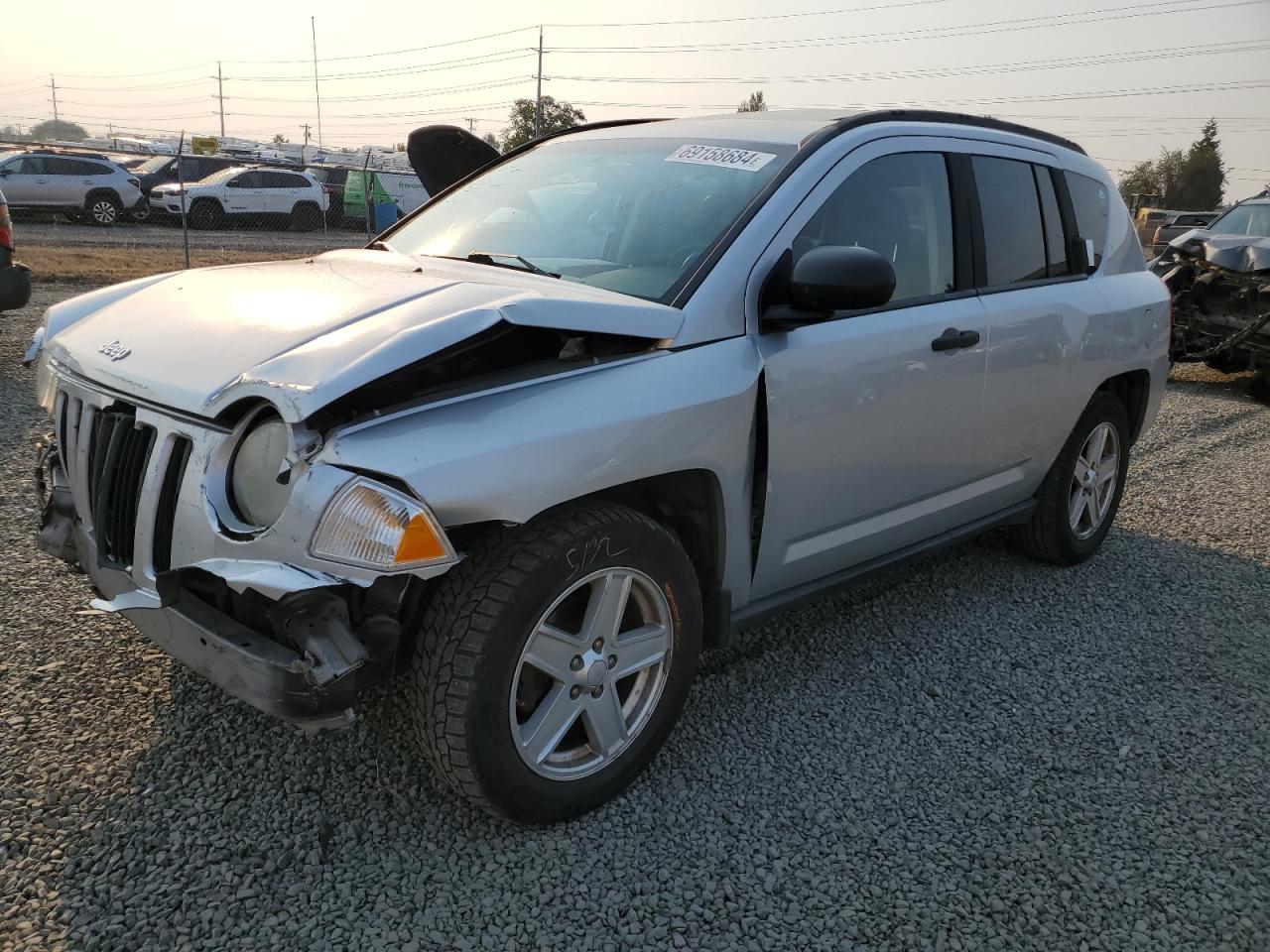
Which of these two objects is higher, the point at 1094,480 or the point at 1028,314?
the point at 1028,314

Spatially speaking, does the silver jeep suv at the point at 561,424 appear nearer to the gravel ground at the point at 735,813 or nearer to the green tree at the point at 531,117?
the gravel ground at the point at 735,813

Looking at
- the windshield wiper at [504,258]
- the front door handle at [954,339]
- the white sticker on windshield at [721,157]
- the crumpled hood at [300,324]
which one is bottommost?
the front door handle at [954,339]

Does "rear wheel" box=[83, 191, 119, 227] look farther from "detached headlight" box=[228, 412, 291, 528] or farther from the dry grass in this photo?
"detached headlight" box=[228, 412, 291, 528]

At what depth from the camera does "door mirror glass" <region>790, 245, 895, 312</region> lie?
262cm

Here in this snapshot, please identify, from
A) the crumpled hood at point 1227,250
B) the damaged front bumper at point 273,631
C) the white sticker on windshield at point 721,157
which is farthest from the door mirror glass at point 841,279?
the crumpled hood at point 1227,250

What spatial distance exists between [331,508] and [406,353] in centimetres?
38

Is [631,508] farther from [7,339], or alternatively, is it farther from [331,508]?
[7,339]

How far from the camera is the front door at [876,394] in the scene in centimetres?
287

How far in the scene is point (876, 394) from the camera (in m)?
3.08

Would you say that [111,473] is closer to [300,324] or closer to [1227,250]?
[300,324]

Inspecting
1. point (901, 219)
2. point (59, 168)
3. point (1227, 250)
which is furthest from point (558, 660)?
point (59, 168)

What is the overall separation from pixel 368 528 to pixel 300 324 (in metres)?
0.66

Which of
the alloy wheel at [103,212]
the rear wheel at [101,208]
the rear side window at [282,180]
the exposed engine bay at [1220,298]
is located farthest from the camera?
the rear side window at [282,180]

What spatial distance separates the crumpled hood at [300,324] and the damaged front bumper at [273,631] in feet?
1.20
